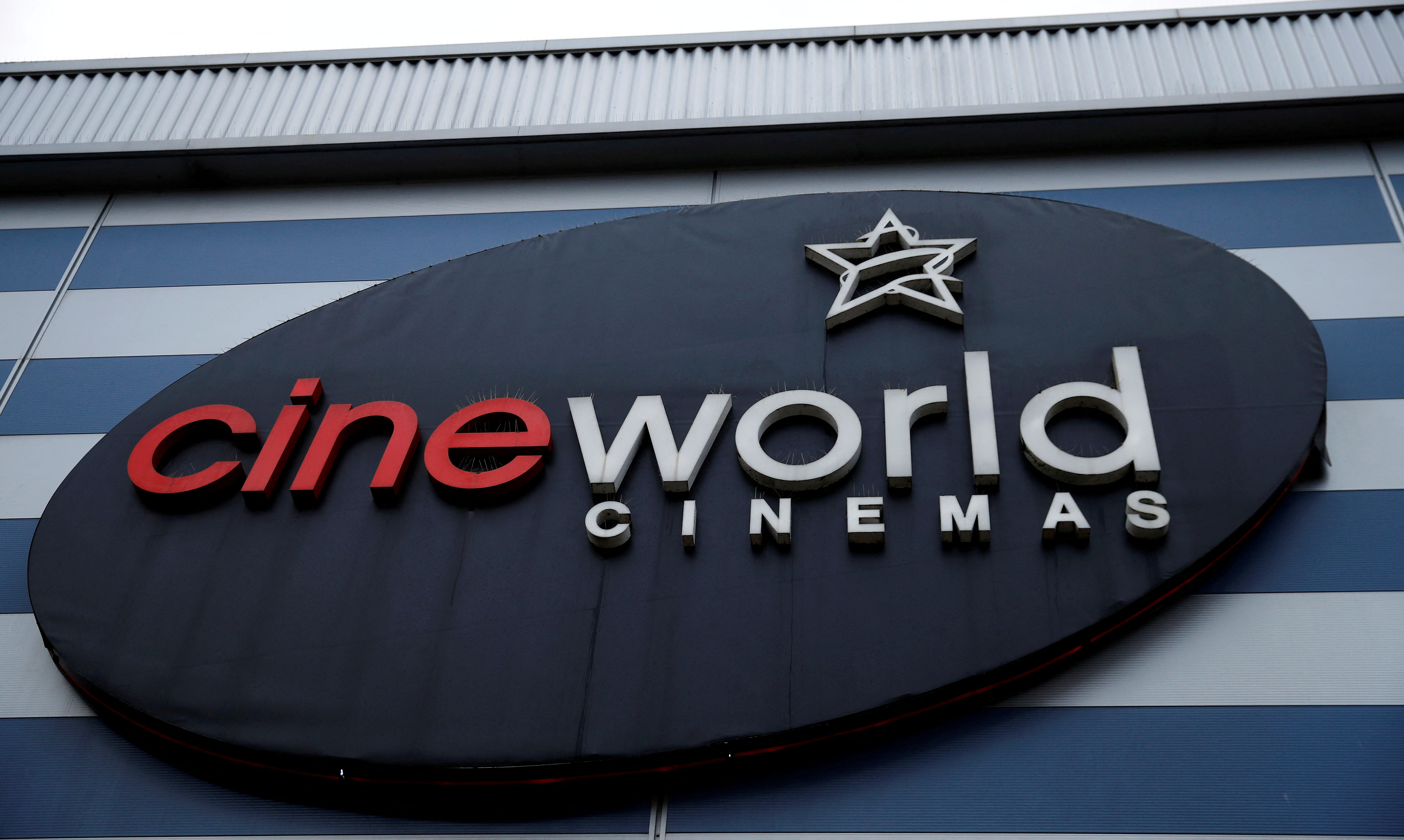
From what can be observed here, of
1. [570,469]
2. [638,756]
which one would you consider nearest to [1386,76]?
[570,469]

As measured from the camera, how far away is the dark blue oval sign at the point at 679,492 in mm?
4305

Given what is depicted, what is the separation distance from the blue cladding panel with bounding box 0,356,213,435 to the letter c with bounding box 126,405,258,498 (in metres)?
0.67

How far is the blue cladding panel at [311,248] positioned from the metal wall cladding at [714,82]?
63 cm

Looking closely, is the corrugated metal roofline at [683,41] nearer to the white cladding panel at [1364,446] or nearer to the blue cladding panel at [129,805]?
the white cladding panel at [1364,446]

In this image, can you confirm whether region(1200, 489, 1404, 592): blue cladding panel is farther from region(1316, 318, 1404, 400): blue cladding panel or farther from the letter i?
the letter i

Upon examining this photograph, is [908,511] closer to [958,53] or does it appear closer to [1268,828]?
[1268,828]

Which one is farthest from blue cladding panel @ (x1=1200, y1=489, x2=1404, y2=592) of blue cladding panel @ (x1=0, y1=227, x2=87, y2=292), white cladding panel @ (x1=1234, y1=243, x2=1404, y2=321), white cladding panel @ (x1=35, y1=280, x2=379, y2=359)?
blue cladding panel @ (x1=0, y1=227, x2=87, y2=292)

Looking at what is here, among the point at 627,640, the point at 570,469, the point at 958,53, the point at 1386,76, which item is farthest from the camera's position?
the point at 958,53

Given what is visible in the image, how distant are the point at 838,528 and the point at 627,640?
1.01 m

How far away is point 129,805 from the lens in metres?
4.58

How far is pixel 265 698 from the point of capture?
177 inches

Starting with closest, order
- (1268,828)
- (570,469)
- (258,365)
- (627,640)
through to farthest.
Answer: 1. (1268,828)
2. (627,640)
3. (570,469)
4. (258,365)

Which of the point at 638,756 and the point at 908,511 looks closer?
the point at 638,756

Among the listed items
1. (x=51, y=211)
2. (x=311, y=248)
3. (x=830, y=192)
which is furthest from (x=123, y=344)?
(x=830, y=192)
